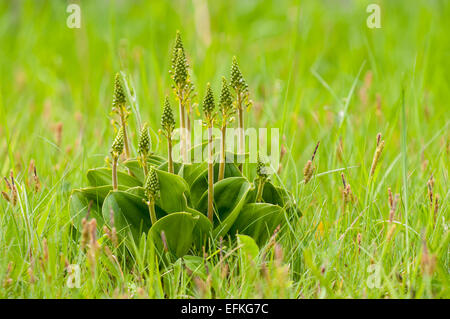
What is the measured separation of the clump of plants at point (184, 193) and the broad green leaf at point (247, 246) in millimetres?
111

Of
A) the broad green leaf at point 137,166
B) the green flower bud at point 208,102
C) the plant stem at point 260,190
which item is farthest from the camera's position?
the broad green leaf at point 137,166

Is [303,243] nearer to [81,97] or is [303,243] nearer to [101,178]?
[101,178]

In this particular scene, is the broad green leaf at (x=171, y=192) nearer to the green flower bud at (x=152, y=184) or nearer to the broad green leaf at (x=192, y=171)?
the green flower bud at (x=152, y=184)

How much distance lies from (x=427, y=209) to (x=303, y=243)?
0.57 meters

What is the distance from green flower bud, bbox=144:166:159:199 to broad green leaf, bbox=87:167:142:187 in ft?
1.01

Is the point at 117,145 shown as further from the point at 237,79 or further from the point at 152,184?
the point at 237,79

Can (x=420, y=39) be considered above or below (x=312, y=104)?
above

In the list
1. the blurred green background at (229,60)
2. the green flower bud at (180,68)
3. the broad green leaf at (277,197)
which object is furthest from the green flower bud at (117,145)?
the blurred green background at (229,60)

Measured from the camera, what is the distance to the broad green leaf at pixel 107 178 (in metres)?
2.39

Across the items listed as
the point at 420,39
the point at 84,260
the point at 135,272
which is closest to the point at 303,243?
the point at 135,272

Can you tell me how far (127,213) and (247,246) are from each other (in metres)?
0.45

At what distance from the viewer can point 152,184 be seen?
2.07 m

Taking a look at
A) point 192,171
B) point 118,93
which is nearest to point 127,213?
point 192,171

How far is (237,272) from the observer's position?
2281 millimetres
